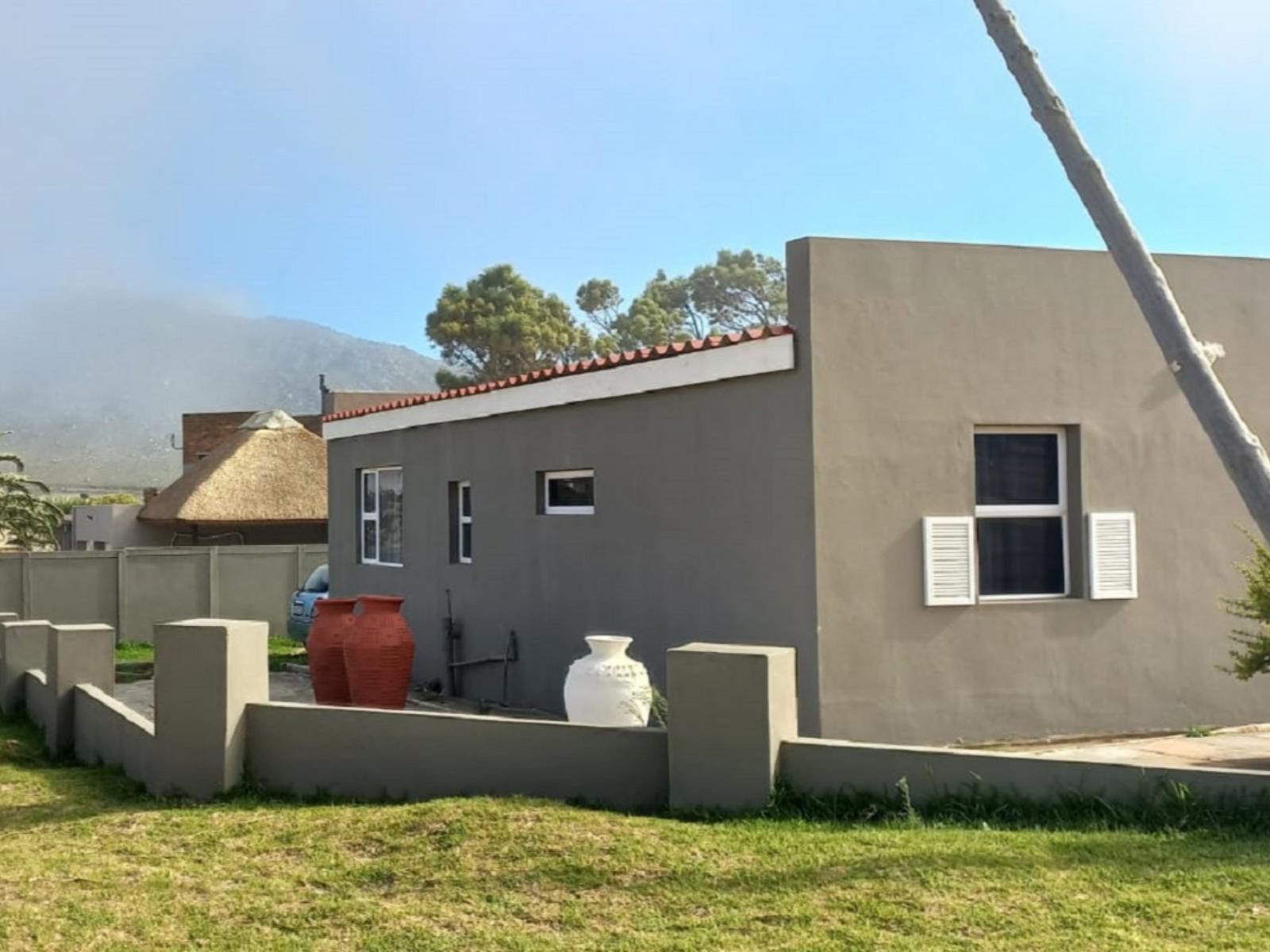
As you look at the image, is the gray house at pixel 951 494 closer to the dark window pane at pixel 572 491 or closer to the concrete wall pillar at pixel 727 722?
the dark window pane at pixel 572 491

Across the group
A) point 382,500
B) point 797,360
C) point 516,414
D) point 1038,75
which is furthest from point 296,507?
point 1038,75

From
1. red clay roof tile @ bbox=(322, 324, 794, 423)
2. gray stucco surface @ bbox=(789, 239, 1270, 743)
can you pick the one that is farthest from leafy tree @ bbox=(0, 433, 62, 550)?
gray stucco surface @ bbox=(789, 239, 1270, 743)

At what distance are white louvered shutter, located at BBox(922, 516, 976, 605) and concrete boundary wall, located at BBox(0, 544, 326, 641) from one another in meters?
14.9

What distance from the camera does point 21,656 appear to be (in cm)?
1232

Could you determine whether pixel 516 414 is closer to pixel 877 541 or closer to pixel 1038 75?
pixel 877 541

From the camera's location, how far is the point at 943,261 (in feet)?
30.3

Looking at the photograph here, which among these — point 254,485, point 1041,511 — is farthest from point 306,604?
point 1041,511

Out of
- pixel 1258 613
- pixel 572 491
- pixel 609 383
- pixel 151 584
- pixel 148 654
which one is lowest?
pixel 148 654

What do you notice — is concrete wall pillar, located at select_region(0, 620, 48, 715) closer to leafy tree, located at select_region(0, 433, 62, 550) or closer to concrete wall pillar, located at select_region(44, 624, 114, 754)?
concrete wall pillar, located at select_region(44, 624, 114, 754)

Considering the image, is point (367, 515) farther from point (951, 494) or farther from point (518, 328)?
point (518, 328)

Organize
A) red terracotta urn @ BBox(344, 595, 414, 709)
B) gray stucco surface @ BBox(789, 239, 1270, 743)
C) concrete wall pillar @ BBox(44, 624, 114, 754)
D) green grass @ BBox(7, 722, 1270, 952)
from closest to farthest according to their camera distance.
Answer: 1. green grass @ BBox(7, 722, 1270, 952)
2. gray stucco surface @ BBox(789, 239, 1270, 743)
3. concrete wall pillar @ BBox(44, 624, 114, 754)
4. red terracotta urn @ BBox(344, 595, 414, 709)

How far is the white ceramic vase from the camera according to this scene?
28.9ft

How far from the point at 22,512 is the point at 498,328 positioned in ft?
72.7

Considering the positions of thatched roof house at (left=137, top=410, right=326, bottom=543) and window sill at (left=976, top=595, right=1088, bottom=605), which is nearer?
window sill at (left=976, top=595, right=1088, bottom=605)
